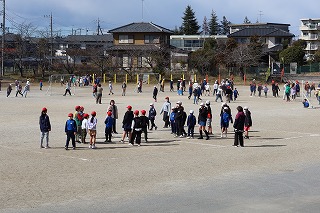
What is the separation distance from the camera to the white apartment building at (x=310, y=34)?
95.0m

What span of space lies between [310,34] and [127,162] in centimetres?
9062

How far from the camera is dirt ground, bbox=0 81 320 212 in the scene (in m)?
11.7

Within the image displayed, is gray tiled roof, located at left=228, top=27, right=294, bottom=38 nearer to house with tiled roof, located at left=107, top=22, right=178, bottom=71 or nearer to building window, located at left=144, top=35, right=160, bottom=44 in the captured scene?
house with tiled roof, located at left=107, top=22, right=178, bottom=71

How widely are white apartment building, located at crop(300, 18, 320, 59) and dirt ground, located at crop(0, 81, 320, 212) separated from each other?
7356 centimetres

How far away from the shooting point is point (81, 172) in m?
14.0

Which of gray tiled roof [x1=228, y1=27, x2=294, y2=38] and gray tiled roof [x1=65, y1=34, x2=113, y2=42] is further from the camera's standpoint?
gray tiled roof [x1=65, y1=34, x2=113, y2=42]

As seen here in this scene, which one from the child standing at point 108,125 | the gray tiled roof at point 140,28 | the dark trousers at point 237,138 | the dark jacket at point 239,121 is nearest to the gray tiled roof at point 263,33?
the gray tiled roof at point 140,28

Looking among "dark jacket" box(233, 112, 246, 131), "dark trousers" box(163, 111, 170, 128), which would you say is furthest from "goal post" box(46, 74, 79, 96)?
"dark jacket" box(233, 112, 246, 131)

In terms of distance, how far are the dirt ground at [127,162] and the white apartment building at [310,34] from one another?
73562 mm

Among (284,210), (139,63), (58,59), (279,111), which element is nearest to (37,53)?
(58,59)

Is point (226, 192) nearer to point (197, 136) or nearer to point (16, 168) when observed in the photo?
point (16, 168)

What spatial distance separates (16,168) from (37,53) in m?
60.2

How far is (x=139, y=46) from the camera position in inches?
2901

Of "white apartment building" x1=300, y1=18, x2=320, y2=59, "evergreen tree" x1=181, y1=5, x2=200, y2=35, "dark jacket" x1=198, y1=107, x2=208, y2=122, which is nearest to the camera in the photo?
"dark jacket" x1=198, y1=107, x2=208, y2=122
